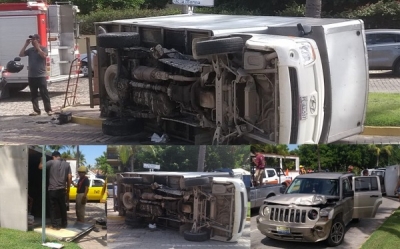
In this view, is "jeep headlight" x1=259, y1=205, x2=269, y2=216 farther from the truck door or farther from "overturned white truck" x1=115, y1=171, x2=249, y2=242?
the truck door

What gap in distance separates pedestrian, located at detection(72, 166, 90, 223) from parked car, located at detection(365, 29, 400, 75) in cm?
1659

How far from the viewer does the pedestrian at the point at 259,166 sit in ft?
19.3

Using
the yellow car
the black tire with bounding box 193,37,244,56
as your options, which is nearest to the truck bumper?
the yellow car

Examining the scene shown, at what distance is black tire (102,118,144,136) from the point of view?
1120cm

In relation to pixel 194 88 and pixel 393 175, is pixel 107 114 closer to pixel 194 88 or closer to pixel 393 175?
pixel 194 88

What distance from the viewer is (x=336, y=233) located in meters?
6.04

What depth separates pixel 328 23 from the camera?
883 cm

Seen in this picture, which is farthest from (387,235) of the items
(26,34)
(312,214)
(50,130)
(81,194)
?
(26,34)

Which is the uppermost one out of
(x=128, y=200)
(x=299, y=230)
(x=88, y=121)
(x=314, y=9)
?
(x=314, y=9)

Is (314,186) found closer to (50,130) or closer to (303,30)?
(303,30)

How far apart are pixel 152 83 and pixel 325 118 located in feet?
9.68

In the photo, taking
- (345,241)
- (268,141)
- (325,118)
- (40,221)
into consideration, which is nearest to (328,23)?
(325,118)

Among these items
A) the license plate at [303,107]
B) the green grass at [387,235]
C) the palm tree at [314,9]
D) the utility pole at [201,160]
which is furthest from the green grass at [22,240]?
the palm tree at [314,9]

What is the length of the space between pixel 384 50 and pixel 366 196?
1637cm
